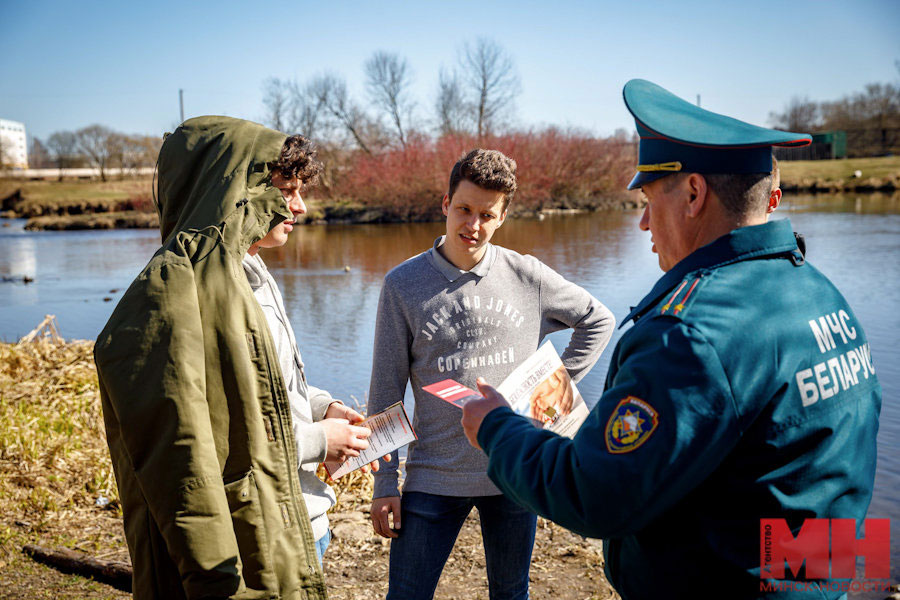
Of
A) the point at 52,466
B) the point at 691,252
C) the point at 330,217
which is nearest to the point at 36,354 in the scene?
the point at 52,466

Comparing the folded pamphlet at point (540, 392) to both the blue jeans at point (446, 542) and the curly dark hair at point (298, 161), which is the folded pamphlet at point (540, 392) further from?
the curly dark hair at point (298, 161)

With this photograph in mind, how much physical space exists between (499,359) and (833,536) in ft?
4.79

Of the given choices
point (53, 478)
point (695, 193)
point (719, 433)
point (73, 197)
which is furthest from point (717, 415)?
point (73, 197)

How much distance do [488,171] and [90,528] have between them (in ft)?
11.5

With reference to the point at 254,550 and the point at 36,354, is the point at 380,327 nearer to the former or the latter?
the point at 254,550

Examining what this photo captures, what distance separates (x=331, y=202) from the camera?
1503 inches

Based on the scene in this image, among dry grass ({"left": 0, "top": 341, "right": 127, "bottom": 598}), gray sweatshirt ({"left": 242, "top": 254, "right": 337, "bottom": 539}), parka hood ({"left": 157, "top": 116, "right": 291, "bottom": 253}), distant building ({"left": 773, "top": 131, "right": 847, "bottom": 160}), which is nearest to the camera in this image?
parka hood ({"left": 157, "top": 116, "right": 291, "bottom": 253})

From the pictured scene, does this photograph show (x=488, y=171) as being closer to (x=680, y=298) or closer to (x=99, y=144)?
(x=680, y=298)

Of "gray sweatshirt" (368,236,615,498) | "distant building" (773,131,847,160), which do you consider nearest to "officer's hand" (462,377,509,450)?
"gray sweatshirt" (368,236,615,498)

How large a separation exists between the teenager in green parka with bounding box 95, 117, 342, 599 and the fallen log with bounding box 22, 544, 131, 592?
6.80 ft

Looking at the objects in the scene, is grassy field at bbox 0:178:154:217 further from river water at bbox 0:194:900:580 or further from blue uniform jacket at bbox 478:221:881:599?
blue uniform jacket at bbox 478:221:881:599

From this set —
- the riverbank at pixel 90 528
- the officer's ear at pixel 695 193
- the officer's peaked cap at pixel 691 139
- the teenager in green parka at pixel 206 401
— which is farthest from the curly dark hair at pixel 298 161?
the riverbank at pixel 90 528

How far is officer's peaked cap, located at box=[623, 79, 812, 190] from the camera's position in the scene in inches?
65.6

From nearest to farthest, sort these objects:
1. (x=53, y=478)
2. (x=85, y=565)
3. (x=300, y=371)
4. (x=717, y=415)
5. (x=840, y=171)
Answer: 1. (x=717, y=415)
2. (x=300, y=371)
3. (x=85, y=565)
4. (x=53, y=478)
5. (x=840, y=171)
